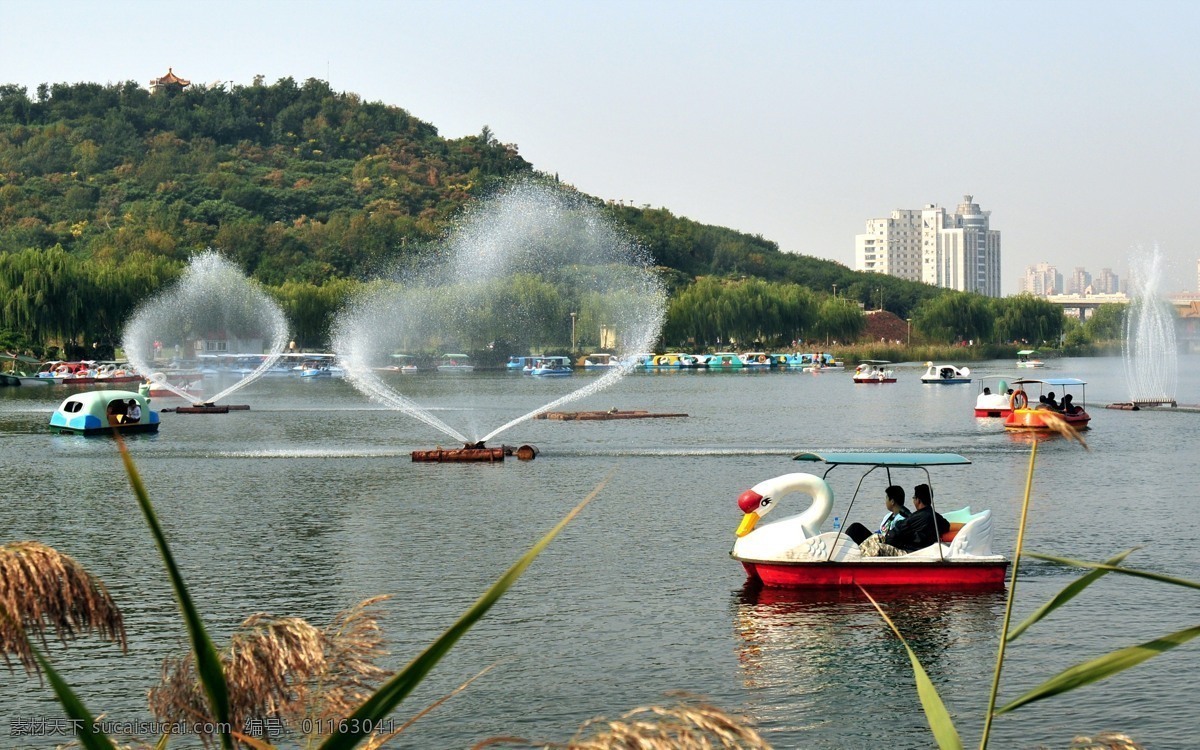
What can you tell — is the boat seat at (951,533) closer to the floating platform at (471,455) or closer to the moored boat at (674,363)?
the floating platform at (471,455)

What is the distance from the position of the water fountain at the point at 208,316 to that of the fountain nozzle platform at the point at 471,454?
286 feet

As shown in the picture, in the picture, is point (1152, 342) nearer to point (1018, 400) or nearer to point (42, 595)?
point (1018, 400)

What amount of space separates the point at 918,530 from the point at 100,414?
50.9m

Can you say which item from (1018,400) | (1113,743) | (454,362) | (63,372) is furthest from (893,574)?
(454,362)

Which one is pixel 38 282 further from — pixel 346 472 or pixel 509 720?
pixel 509 720

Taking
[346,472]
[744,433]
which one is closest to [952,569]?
[346,472]

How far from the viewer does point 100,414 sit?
66.6 meters

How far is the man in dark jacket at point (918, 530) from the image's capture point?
25125 mm

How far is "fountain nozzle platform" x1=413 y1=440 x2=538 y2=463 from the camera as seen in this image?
173ft

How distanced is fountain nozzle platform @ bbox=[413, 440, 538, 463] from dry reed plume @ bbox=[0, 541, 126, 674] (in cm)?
4690

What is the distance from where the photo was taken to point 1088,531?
34.6 meters

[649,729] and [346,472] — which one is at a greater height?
[649,729]

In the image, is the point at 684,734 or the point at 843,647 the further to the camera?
the point at 843,647

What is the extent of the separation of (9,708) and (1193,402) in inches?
3425
